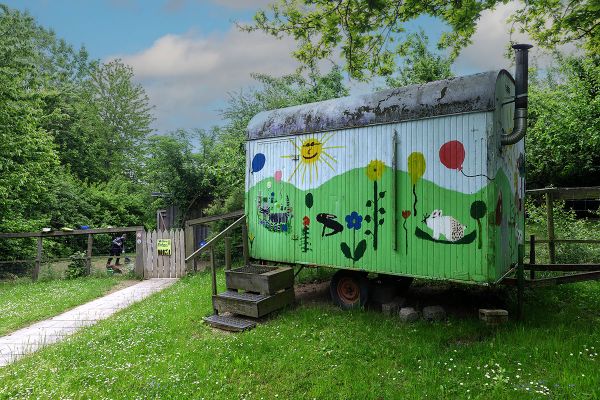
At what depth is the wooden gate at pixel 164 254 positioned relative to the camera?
13.4m

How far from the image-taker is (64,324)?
8094 millimetres

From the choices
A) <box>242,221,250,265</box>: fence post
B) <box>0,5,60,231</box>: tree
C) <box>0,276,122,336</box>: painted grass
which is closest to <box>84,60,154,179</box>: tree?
<box>0,5,60,231</box>: tree

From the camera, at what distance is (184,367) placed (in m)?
5.24

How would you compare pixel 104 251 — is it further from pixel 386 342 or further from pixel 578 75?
pixel 578 75

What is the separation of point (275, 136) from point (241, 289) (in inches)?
118

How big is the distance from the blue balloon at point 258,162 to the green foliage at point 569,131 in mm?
11377

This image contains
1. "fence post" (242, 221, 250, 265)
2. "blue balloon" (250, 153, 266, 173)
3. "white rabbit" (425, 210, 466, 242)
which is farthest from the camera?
"fence post" (242, 221, 250, 265)

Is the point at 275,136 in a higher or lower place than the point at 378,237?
higher

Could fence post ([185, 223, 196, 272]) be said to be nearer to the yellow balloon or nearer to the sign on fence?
the sign on fence

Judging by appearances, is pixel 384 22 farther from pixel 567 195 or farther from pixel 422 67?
pixel 422 67

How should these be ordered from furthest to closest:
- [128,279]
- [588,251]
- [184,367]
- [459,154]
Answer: [128,279], [588,251], [459,154], [184,367]

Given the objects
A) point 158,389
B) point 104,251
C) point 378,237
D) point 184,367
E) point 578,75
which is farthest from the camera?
point 104,251

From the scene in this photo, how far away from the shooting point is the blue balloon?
822 centimetres

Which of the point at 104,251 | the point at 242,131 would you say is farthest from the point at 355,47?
the point at 104,251
